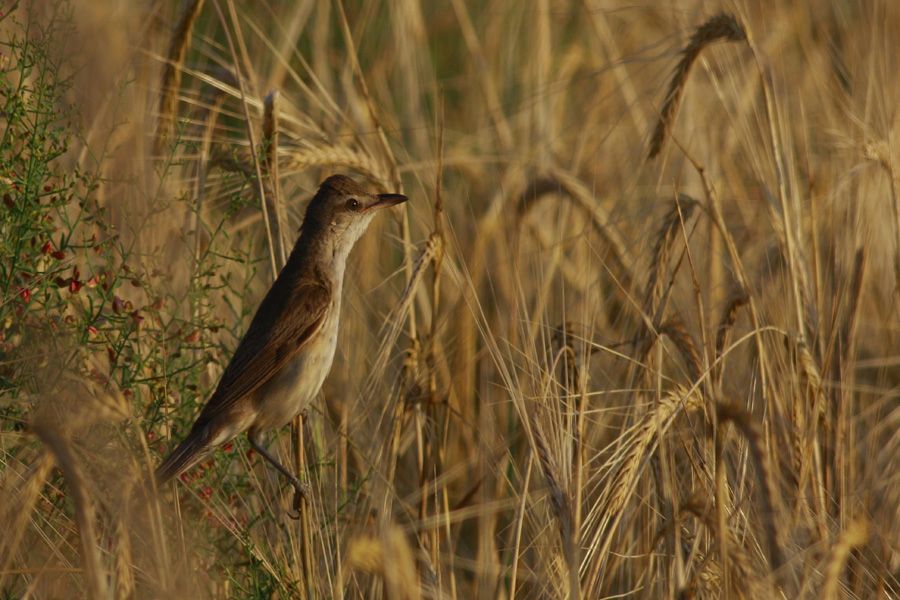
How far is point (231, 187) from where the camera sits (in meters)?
5.23

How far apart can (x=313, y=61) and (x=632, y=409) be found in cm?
492

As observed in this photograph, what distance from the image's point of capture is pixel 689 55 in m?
4.85

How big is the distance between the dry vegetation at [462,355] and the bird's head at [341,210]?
0.10 m

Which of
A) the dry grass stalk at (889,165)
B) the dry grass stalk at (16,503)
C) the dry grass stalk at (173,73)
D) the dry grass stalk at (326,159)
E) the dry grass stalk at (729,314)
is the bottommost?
the dry grass stalk at (729,314)

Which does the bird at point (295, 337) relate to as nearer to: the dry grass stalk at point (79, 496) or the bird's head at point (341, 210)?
the bird's head at point (341, 210)

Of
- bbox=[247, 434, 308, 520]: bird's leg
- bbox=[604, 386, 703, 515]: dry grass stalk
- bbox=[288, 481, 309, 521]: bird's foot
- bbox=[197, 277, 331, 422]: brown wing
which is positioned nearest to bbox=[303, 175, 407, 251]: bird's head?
bbox=[197, 277, 331, 422]: brown wing

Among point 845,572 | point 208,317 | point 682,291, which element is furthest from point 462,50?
point 845,572

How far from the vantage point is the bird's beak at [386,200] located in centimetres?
482

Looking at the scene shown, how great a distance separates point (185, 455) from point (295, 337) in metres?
0.89

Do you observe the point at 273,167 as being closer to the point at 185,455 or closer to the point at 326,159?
the point at 326,159

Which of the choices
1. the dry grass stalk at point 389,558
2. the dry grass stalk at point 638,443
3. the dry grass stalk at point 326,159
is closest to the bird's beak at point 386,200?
the dry grass stalk at point 326,159

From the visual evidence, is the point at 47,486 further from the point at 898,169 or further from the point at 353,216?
the point at 898,169

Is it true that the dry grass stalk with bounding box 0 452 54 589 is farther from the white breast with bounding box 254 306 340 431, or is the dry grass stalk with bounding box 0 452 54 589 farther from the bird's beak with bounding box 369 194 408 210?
the bird's beak with bounding box 369 194 408 210

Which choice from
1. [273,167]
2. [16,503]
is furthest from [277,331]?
[16,503]
